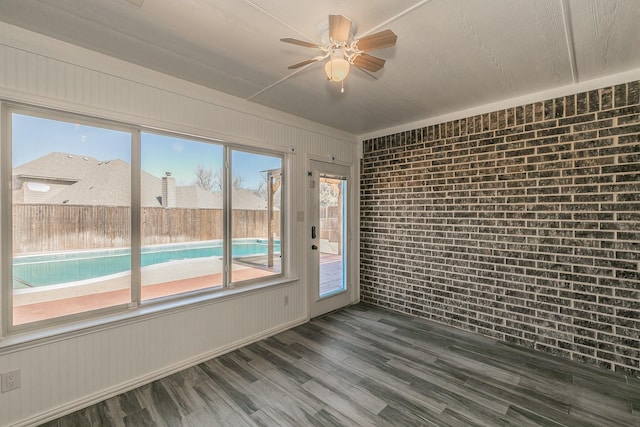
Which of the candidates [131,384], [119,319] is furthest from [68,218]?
[131,384]

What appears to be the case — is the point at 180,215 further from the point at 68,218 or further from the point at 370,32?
the point at 370,32

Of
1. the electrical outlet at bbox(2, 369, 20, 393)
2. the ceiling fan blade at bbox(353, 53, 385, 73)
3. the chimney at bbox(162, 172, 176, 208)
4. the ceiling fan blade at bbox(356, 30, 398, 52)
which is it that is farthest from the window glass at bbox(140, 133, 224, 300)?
the ceiling fan blade at bbox(356, 30, 398, 52)

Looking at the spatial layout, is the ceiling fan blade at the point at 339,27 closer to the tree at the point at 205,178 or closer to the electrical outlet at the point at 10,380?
the tree at the point at 205,178

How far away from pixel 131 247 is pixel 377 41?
102 inches

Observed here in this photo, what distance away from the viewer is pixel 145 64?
95.2 inches

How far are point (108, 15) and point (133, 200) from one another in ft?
4.62

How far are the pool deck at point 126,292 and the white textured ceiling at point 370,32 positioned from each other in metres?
1.94

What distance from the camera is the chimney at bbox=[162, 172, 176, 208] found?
8.95ft

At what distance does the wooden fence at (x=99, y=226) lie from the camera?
6.79 feet

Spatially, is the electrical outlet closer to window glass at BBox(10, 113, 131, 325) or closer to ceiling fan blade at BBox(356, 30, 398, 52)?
Answer: window glass at BBox(10, 113, 131, 325)

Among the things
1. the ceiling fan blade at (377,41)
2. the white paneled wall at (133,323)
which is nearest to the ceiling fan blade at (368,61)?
the ceiling fan blade at (377,41)

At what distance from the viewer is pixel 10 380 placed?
1.91 metres

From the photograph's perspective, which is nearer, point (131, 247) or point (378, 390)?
point (378, 390)

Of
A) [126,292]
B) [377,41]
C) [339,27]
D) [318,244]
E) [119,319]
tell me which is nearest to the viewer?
[339,27]
